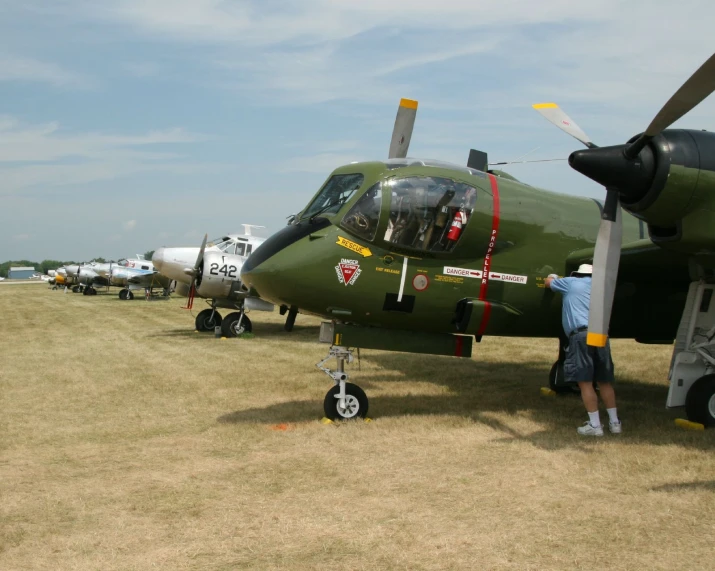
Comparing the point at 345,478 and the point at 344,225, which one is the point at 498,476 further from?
the point at 344,225

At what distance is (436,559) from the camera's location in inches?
172

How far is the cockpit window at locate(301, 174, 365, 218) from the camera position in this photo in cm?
843

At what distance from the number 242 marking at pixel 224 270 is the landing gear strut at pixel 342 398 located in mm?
11148

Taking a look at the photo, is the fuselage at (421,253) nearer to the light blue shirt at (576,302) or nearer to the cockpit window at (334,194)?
the cockpit window at (334,194)

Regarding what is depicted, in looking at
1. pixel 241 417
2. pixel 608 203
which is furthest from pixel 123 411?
pixel 608 203

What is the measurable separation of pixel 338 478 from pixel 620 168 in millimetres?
4002

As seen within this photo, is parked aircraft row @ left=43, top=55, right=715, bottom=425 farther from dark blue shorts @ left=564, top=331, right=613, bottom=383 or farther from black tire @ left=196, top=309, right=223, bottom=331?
black tire @ left=196, top=309, right=223, bottom=331

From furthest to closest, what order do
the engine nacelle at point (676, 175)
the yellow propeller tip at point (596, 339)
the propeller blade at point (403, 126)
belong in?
1. the propeller blade at point (403, 126)
2. the yellow propeller tip at point (596, 339)
3. the engine nacelle at point (676, 175)

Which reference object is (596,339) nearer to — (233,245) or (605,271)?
(605,271)

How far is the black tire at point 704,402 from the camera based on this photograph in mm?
7902

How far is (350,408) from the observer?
8391 millimetres

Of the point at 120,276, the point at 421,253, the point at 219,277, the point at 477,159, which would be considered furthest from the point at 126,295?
the point at 421,253

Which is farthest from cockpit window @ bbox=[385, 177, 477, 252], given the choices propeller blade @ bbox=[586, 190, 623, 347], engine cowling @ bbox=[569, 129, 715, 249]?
engine cowling @ bbox=[569, 129, 715, 249]

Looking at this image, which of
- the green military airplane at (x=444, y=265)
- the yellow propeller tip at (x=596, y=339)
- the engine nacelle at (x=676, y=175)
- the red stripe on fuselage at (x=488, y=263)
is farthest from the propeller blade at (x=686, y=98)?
the red stripe on fuselage at (x=488, y=263)
